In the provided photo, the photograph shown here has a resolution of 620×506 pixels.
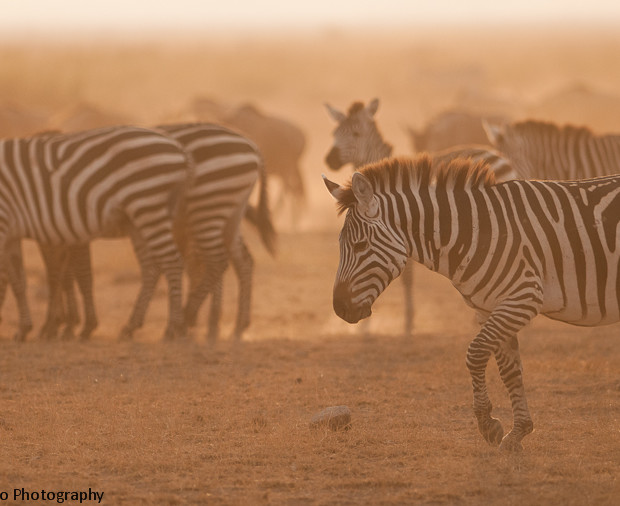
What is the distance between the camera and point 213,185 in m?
10.3

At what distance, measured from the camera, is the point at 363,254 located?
610cm

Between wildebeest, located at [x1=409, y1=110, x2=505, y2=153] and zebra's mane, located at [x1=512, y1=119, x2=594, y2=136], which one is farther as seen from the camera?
wildebeest, located at [x1=409, y1=110, x2=505, y2=153]

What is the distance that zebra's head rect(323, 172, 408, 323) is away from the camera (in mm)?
6086

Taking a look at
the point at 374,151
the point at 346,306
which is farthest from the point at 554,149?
the point at 346,306

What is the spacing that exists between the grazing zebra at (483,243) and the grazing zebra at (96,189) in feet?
12.9

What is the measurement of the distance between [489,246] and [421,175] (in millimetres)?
603

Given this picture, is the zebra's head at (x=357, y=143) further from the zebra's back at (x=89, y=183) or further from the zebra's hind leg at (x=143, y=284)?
the zebra's hind leg at (x=143, y=284)

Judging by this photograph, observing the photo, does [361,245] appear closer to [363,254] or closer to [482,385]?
[363,254]

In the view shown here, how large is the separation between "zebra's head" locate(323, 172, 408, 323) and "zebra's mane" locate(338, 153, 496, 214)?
11 centimetres

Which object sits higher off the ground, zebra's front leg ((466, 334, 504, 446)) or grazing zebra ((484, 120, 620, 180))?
grazing zebra ((484, 120, 620, 180))

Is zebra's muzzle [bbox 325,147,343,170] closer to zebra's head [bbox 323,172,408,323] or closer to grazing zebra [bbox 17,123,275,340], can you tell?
grazing zebra [bbox 17,123,275,340]

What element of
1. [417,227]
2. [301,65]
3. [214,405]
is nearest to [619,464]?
[417,227]

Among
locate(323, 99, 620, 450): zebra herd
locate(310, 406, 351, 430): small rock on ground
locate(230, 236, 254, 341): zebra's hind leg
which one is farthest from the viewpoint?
locate(230, 236, 254, 341): zebra's hind leg

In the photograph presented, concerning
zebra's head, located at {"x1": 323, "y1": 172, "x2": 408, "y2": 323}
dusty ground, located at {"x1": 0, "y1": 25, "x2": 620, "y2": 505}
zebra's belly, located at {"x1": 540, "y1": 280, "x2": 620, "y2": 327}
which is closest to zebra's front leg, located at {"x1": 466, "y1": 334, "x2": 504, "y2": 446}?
dusty ground, located at {"x1": 0, "y1": 25, "x2": 620, "y2": 505}
